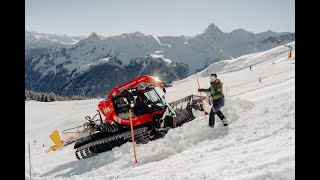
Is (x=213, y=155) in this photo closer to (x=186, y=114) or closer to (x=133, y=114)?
(x=133, y=114)

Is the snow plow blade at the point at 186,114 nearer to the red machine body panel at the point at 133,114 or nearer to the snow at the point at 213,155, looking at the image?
the snow at the point at 213,155

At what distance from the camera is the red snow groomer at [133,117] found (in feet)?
42.8

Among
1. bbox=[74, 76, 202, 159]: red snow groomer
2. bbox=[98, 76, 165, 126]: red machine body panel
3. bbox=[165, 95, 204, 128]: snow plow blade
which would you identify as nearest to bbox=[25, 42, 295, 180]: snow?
bbox=[165, 95, 204, 128]: snow plow blade

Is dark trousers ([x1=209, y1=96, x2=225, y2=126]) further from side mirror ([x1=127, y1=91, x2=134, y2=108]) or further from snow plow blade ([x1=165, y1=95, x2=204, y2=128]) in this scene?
side mirror ([x1=127, y1=91, x2=134, y2=108])

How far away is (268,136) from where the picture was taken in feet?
25.8

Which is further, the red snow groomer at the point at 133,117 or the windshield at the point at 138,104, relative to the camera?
the windshield at the point at 138,104

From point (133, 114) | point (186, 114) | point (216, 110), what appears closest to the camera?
point (216, 110)

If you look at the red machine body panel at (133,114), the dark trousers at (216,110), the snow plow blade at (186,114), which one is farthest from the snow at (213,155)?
the red machine body panel at (133,114)

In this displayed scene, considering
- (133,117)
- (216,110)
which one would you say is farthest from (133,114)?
(216,110)

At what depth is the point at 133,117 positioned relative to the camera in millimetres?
13945

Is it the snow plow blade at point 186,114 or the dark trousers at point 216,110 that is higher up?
the dark trousers at point 216,110
